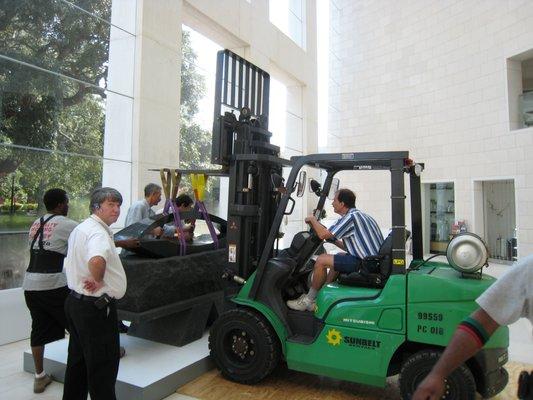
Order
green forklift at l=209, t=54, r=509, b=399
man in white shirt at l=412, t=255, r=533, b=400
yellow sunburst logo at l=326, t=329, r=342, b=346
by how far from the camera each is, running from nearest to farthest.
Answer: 1. man in white shirt at l=412, t=255, r=533, b=400
2. green forklift at l=209, t=54, r=509, b=399
3. yellow sunburst logo at l=326, t=329, r=342, b=346

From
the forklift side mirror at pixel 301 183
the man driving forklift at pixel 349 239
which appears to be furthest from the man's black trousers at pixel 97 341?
the forklift side mirror at pixel 301 183

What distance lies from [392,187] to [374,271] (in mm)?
770

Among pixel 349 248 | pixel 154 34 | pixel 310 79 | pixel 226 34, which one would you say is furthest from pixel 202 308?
pixel 310 79

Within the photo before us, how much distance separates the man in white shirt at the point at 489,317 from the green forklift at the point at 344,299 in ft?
5.90

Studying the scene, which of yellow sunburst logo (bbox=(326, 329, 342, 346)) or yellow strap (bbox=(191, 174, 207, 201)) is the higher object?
yellow strap (bbox=(191, 174, 207, 201))

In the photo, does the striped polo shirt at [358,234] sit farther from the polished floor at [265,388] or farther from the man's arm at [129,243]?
the man's arm at [129,243]

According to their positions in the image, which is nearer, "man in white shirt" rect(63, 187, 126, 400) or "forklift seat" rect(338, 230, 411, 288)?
"man in white shirt" rect(63, 187, 126, 400)

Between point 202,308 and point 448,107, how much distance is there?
478 inches

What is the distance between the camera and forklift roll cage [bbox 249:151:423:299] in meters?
3.40

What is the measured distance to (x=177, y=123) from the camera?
8.56 m

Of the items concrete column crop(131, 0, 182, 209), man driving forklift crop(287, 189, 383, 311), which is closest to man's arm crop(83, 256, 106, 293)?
man driving forklift crop(287, 189, 383, 311)

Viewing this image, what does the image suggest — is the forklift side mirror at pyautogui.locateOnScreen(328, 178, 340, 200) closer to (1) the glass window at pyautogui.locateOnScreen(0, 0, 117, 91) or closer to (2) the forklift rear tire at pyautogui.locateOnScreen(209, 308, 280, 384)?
(2) the forklift rear tire at pyautogui.locateOnScreen(209, 308, 280, 384)

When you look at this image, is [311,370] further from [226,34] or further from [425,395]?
[226,34]

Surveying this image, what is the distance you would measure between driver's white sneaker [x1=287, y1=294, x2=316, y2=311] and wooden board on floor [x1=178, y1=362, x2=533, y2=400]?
29.1 inches
